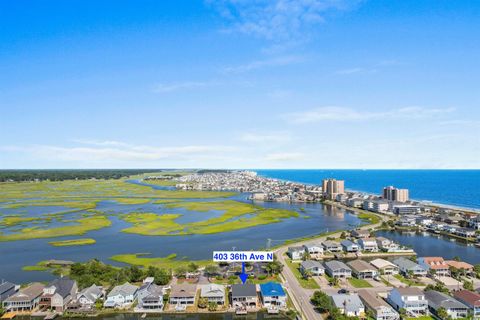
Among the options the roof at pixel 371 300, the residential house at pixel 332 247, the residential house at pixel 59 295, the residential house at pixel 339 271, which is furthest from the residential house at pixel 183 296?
the residential house at pixel 332 247

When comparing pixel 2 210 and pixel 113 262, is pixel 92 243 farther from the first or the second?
pixel 2 210

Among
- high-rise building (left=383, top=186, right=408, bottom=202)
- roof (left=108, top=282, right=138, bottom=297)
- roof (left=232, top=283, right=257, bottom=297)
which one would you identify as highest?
high-rise building (left=383, top=186, right=408, bottom=202)

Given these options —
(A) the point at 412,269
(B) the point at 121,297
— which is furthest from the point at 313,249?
(B) the point at 121,297

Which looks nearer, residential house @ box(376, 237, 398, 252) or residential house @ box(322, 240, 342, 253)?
residential house @ box(322, 240, 342, 253)

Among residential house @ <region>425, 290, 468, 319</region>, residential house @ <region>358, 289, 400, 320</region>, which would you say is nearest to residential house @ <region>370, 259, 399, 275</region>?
residential house @ <region>425, 290, 468, 319</region>

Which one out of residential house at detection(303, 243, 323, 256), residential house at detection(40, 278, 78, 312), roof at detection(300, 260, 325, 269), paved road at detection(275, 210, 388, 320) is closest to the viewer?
paved road at detection(275, 210, 388, 320)

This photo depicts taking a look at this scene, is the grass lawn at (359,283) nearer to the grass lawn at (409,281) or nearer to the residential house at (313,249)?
the grass lawn at (409,281)

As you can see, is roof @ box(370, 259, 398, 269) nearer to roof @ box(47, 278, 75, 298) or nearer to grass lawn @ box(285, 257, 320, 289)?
grass lawn @ box(285, 257, 320, 289)
